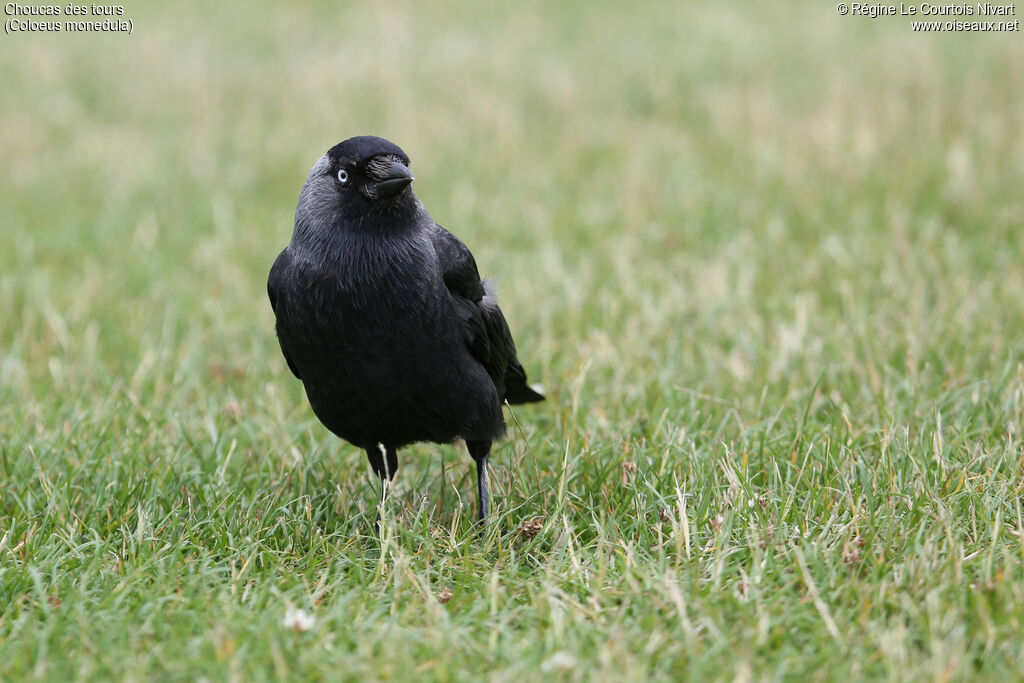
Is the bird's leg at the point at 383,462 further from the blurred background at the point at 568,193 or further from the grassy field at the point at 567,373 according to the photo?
the blurred background at the point at 568,193

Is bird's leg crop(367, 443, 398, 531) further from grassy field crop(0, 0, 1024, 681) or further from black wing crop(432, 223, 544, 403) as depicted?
black wing crop(432, 223, 544, 403)

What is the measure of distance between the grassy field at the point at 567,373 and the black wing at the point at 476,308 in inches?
13.7

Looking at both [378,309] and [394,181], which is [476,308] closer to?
[378,309]

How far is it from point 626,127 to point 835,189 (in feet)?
6.49

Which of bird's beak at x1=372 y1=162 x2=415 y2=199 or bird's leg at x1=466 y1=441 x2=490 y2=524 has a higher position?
bird's beak at x1=372 y1=162 x2=415 y2=199

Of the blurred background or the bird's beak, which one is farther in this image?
the blurred background

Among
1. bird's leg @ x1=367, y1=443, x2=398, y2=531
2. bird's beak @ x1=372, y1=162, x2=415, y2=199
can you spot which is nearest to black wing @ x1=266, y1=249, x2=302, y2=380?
Result: bird's beak @ x1=372, y1=162, x2=415, y2=199

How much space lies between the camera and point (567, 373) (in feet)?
14.4

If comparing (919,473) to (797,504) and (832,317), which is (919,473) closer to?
(797,504)

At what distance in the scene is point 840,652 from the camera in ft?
7.79

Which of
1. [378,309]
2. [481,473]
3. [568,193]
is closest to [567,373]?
[481,473]

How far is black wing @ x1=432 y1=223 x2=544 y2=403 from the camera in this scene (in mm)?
3281

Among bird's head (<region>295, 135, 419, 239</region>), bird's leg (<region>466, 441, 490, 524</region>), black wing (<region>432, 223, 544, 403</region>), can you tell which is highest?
bird's head (<region>295, 135, 419, 239</region>)

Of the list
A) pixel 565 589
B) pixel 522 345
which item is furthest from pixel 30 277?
pixel 565 589
